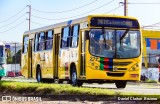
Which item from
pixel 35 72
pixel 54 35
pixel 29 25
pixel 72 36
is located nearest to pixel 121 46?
pixel 72 36

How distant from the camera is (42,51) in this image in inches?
1148

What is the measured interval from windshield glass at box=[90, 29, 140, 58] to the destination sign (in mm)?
275

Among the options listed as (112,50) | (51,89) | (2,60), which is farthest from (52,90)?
(2,60)

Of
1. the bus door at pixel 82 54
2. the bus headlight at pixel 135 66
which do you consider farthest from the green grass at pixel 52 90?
the bus headlight at pixel 135 66

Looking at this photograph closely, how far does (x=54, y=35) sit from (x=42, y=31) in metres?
2.38

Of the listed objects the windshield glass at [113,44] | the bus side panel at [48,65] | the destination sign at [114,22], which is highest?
the destination sign at [114,22]

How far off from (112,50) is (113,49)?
0.21ft

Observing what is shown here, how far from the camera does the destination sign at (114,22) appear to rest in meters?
22.9

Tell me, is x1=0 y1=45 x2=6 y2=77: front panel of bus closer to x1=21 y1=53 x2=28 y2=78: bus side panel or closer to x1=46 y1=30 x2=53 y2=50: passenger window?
x1=21 y1=53 x2=28 y2=78: bus side panel

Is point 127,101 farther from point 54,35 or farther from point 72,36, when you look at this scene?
point 54,35

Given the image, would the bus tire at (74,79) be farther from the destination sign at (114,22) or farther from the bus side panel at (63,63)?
the destination sign at (114,22)

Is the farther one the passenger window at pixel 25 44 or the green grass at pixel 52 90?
the passenger window at pixel 25 44

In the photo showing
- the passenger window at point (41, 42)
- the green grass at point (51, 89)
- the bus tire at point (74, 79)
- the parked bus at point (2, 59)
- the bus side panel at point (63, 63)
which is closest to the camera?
the green grass at point (51, 89)

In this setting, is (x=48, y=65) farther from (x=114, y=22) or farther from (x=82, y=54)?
(x=114, y=22)
